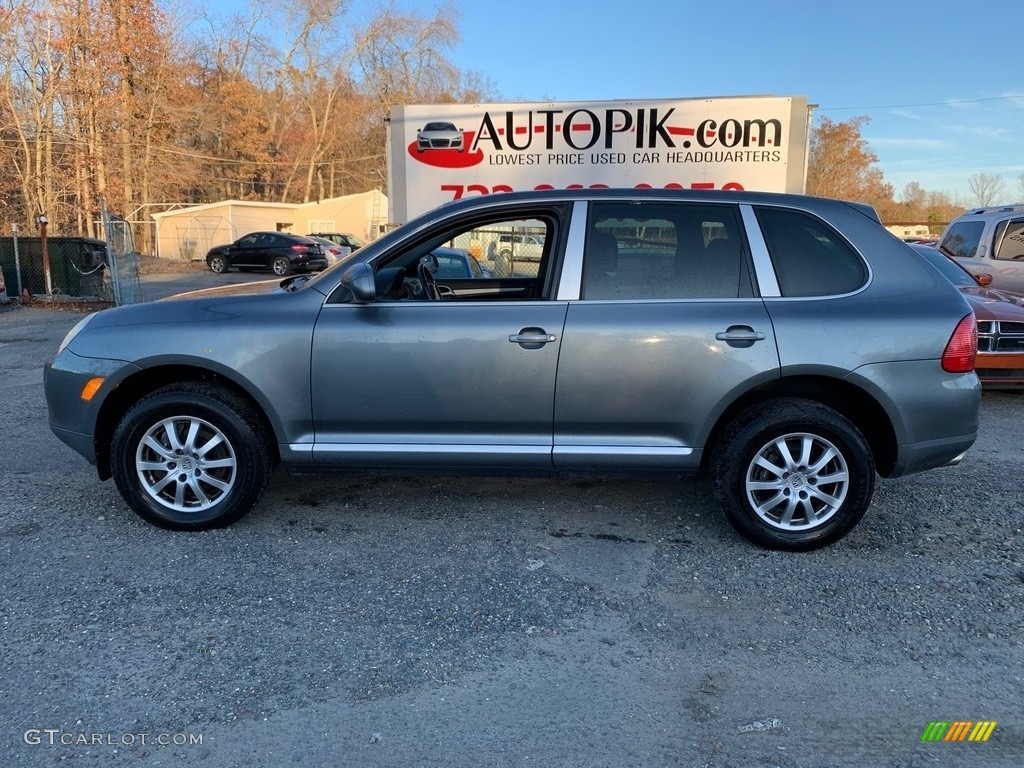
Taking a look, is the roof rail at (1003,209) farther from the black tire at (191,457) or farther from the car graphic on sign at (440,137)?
the black tire at (191,457)

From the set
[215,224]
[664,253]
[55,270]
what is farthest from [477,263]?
[215,224]

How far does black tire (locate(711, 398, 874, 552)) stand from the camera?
3777 millimetres

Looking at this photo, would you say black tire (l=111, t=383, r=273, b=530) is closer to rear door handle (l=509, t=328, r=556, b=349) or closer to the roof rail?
rear door handle (l=509, t=328, r=556, b=349)

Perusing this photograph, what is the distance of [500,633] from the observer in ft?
10.3

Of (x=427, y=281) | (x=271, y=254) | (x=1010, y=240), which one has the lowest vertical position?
(x=427, y=281)

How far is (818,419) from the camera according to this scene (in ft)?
12.3

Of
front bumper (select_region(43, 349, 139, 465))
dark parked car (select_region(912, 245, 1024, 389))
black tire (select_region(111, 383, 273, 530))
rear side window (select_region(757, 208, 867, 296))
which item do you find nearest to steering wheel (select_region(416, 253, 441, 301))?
black tire (select_region(111, 383, 273, 530))

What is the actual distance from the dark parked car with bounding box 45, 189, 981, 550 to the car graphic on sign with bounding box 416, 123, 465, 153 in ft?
22.9

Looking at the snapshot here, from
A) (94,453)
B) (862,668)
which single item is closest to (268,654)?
(94,453)

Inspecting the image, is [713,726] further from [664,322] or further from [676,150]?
[676,150]

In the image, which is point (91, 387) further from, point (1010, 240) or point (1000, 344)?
point (1010, 240)

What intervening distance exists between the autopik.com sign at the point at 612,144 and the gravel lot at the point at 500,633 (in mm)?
6602

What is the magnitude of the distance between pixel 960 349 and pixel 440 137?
8.24 metres

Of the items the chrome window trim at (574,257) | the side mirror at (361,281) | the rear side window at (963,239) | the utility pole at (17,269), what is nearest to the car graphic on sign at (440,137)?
the rear side window at (963,239)
